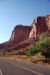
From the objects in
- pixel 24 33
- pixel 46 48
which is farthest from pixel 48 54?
pixel 24 33

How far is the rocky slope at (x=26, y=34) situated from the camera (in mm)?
110406

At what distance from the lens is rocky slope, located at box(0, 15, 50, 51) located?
110406mm

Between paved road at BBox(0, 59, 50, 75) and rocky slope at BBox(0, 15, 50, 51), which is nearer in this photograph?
paved road at BBox(0, 59, 50, 75)

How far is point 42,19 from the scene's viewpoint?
119812 millimetres

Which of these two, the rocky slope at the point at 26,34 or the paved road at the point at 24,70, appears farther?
the rocky slope at the point at 26,34

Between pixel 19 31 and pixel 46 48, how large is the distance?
99051 mm

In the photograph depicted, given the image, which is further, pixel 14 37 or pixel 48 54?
pixel 14 37

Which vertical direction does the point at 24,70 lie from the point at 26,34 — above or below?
below

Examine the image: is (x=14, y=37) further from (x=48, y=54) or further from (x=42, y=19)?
(x=48, y=54)

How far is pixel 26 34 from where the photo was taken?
459 feet

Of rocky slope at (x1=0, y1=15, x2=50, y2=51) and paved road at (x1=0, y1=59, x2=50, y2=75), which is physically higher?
rocky slope at (x1=0, y1=15, x2=50, y2=51)

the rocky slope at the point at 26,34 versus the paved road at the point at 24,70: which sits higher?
the rocky slope at the point at 26,34

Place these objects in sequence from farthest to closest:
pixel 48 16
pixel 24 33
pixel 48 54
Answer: pixel 24 33 → pixel 48 16 → pixel 48 54

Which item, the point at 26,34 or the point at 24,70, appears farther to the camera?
the point at 26,34
